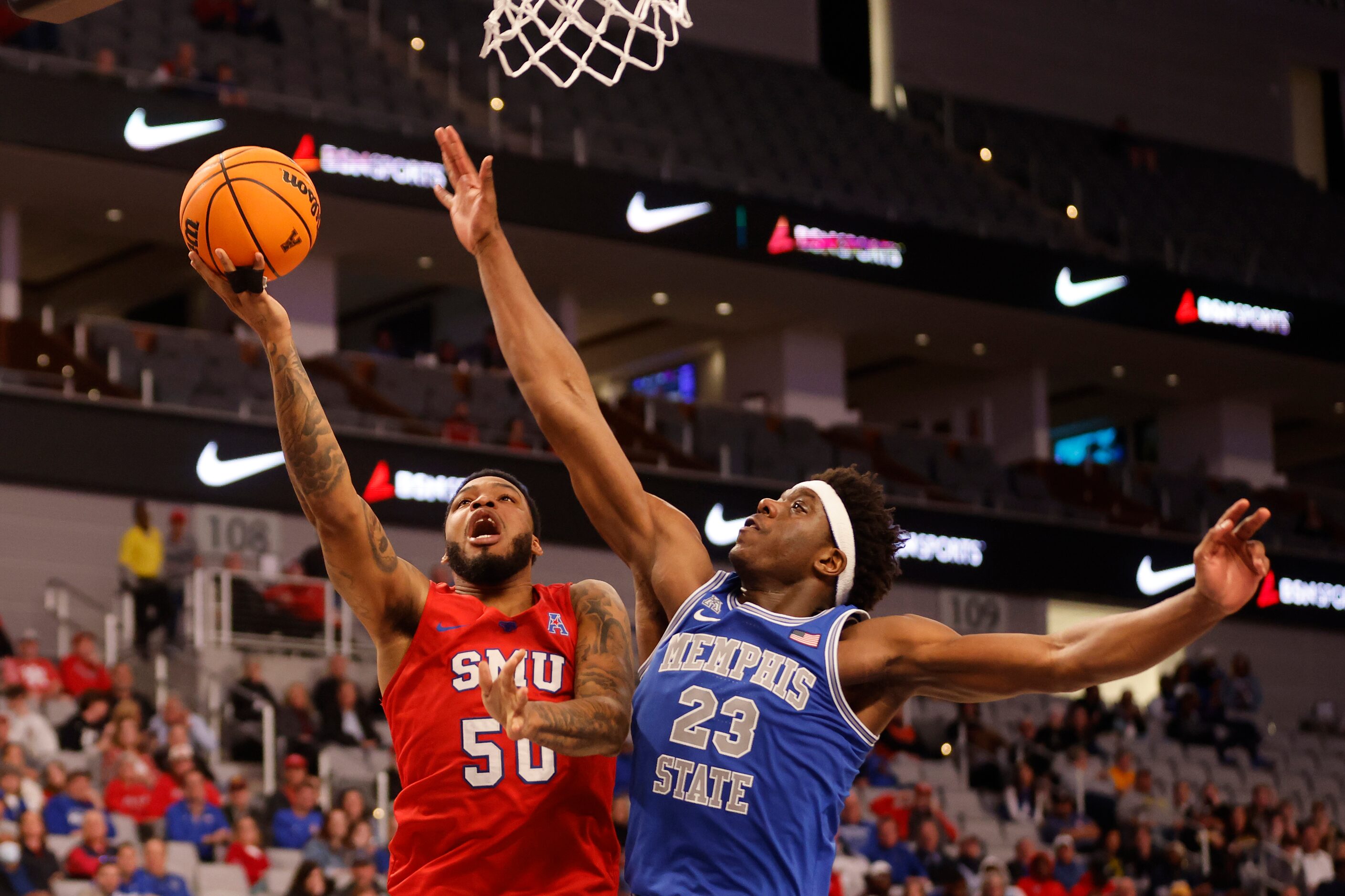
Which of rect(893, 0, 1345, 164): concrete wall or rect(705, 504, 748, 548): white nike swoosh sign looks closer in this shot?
rect(705, 504, 748, 548): white nike swoosh sign

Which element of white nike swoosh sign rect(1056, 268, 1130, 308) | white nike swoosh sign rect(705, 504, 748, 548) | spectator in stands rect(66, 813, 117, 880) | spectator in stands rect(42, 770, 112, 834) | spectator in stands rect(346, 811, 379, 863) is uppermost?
white nike swoosh sign rect(1056, 268, 1130, 308)

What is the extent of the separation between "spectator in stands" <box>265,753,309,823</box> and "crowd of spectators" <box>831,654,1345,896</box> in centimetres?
368

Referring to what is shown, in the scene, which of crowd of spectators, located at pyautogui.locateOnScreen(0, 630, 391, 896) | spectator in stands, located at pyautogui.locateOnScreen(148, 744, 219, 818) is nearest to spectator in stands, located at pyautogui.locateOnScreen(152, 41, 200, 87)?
crowd of spectators, located at pyautogui.locateOnScreen(0, 630, 391, 896)

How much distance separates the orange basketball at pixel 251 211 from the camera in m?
4.41

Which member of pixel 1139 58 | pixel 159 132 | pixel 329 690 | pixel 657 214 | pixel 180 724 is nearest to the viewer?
pixel 180 724

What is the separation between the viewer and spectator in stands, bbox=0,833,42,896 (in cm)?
992

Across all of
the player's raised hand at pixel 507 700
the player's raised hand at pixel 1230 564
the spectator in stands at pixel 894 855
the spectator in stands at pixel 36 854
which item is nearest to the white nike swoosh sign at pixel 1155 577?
the spectator in stands at pixel 894 855

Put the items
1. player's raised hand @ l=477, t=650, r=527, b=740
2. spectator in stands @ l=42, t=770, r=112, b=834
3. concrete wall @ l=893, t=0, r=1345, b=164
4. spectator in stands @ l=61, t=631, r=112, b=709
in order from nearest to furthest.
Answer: player's raised hand @ l=477, t=650, r=527, b=740 < spectator in stands @ l=42, t=770, r=112, b=834 < spectator in stands @ l=61, t=631, r=112, b=709 < concrete wall @ l=893, t=0, r=1345, b=164

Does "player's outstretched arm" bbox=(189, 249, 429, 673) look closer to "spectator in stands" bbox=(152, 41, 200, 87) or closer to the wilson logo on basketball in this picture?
the wilson logo on basketball

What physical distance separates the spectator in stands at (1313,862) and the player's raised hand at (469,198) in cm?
1338

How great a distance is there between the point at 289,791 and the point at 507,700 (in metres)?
8.51

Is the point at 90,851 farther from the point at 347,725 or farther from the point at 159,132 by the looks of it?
the point at 159,132

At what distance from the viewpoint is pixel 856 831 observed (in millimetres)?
13750

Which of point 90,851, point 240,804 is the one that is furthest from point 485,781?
point 240,804
